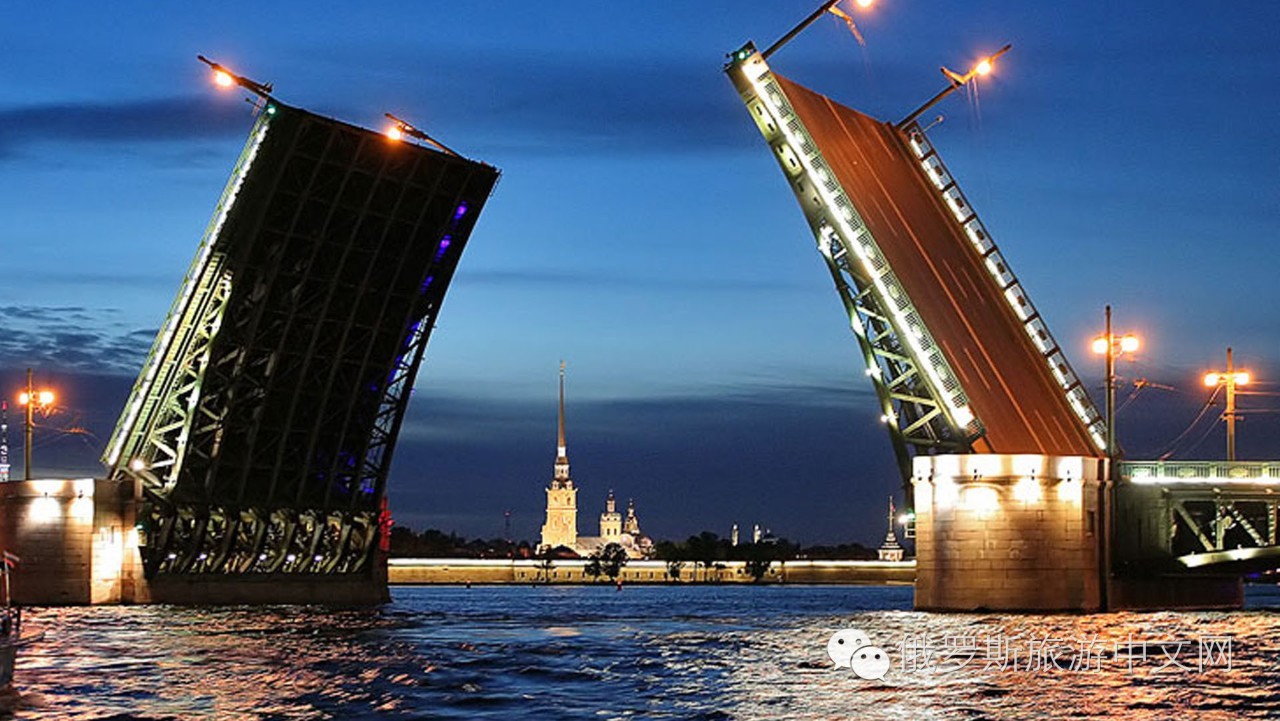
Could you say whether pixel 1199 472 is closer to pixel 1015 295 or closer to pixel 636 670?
pixel 1015 295

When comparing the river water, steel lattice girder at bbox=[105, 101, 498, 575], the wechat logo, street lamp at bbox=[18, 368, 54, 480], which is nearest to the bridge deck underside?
the river water

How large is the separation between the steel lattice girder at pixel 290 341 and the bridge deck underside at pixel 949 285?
33.9 feet

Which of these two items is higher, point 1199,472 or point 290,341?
point 290,341

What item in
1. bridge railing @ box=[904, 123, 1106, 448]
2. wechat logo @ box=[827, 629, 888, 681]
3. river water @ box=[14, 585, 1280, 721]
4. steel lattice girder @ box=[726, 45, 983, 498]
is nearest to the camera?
river water @ box=[14, 585, 1280, 721]

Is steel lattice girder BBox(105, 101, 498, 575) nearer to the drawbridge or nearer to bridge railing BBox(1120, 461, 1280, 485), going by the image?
the drawbridge

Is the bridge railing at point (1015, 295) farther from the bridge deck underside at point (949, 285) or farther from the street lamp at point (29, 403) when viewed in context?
the street lamp at point (29, 403)

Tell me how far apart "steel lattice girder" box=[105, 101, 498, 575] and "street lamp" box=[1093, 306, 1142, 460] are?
61.5 ft

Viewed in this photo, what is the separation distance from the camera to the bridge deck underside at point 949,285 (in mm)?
51219

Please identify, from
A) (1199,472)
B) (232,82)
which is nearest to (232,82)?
(232,82)

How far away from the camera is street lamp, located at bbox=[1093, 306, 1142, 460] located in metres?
55.3

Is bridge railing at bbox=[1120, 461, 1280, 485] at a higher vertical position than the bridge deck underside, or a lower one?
lower

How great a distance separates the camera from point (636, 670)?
37.1 metres

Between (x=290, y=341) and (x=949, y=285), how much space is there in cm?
1881

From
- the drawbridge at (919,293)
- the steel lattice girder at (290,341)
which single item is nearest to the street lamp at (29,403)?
the steel lattice girder at (290,341)
